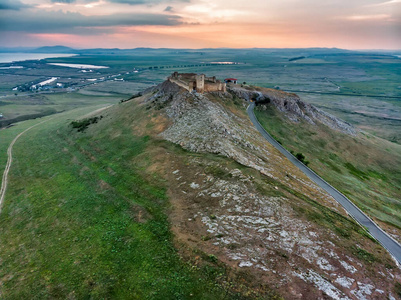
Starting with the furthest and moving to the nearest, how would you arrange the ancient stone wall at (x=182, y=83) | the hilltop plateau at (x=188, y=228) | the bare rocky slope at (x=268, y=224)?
the ancient stone wall at (x=182, y=83), the hilltop plateau at (x=188, y=228), the bare rocky slope at (x=268, y=224)

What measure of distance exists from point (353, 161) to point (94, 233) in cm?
6338

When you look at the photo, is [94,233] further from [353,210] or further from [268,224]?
[353,210]

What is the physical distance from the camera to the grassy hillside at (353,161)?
40812 mm

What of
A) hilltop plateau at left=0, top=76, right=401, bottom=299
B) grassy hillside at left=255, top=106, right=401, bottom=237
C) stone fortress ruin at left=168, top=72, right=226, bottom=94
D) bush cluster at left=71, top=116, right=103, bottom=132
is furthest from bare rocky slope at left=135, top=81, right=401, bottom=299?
bush cluster at left=71, top=116, right=103, bottom=132

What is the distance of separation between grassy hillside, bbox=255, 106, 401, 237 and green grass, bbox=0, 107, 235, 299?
29.3 metres

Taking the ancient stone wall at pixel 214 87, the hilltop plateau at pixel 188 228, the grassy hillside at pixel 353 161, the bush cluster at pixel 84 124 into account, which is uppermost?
the ancient stone wall at pixel 214 87

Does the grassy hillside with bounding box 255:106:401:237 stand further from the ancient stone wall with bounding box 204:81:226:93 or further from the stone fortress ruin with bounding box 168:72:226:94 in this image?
the stone fortress ruin with bounding box 168:72:226:94

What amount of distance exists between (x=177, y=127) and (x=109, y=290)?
34.4 m

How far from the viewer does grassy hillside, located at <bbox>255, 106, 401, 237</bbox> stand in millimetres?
40812

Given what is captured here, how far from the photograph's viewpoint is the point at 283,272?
734 inches

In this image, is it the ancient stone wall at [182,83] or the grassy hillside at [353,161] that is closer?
the grassy hillside at [353,161]

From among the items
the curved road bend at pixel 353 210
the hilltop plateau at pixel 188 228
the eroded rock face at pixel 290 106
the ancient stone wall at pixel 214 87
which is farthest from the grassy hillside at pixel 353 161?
the ancient stone wall at pixel 214 87

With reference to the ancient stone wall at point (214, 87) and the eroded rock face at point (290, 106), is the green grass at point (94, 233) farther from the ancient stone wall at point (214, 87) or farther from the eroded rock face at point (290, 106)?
the eroded rock face at point (290, 106)

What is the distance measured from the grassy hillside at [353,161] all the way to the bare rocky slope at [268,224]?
949 centimetres
